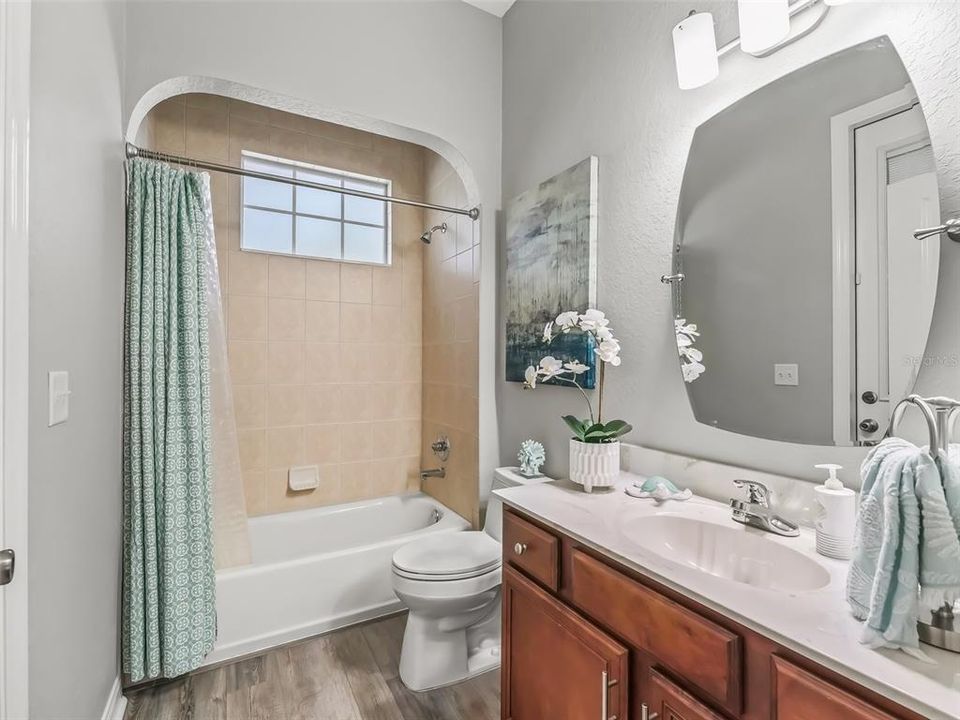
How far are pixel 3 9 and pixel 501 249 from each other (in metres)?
1.84

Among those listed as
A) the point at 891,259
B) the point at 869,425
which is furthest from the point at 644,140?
the point at 869,425

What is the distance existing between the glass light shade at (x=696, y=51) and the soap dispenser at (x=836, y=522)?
1115 millimetres

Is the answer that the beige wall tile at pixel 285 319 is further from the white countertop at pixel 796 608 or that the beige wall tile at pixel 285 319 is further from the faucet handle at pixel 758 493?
the faucet handle at pixel 758 493

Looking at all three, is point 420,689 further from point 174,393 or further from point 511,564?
point 174,393

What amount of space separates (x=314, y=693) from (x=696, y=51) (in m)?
2.44

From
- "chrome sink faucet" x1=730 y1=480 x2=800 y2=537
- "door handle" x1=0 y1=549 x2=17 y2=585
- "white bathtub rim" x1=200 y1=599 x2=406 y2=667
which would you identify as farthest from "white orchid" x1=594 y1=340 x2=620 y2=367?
"white bathtub rim" x1=200 y1=599 x2=406 y2=667

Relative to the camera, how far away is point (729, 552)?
1097 mm

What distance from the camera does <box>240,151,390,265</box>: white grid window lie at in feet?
8.72

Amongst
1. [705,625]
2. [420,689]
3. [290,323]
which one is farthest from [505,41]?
[420,689]

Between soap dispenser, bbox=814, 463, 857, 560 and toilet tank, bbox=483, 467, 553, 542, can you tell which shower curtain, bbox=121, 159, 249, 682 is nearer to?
toilet tank, bbox=483, 467, 553, 542

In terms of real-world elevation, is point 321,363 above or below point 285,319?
below

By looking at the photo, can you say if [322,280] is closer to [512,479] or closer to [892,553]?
[512,479]

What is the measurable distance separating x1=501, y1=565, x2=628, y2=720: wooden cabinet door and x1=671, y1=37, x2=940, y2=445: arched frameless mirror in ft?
2.20

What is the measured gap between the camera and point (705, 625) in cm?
79
